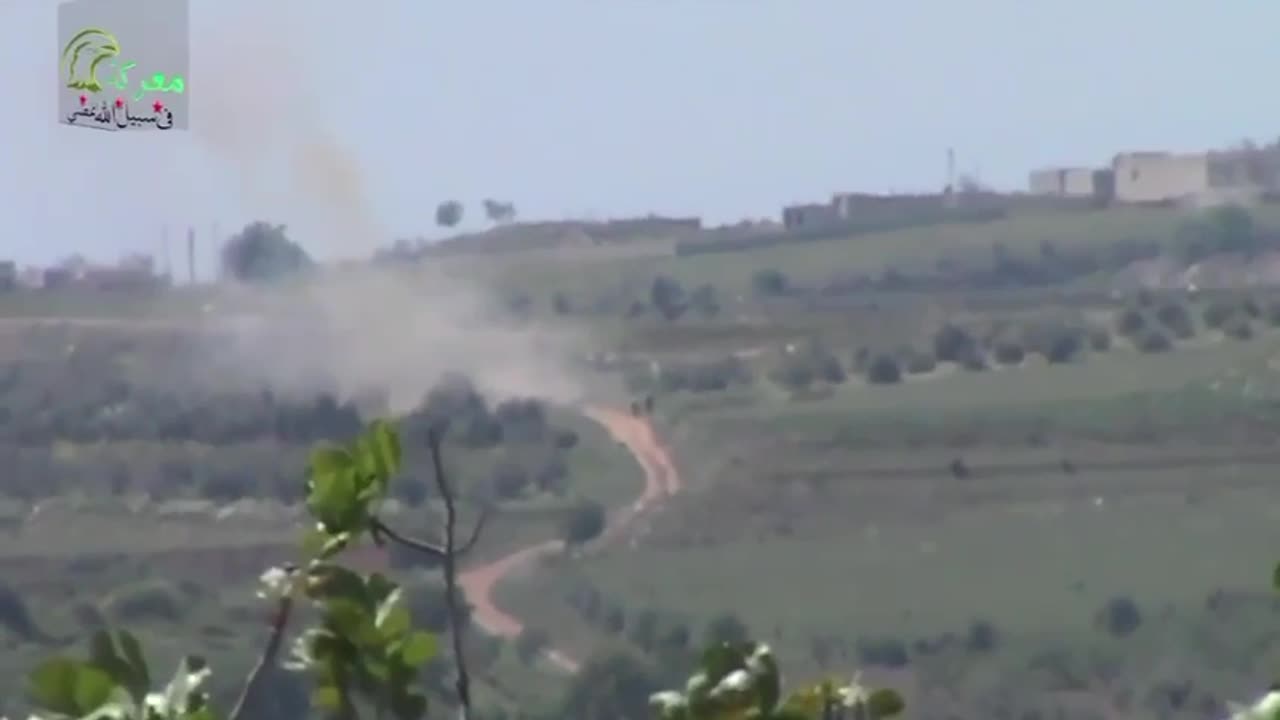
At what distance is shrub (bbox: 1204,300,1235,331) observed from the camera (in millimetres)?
43219

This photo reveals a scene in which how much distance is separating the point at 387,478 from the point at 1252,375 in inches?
1508

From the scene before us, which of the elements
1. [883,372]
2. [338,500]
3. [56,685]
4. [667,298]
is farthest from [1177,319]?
[56,685]

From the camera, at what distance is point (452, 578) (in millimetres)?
2924

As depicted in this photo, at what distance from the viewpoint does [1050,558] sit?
3450 cm

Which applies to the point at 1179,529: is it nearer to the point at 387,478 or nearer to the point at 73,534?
the point at 73,534

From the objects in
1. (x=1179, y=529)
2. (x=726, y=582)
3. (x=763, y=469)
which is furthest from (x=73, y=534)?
(x=1179, y=529)

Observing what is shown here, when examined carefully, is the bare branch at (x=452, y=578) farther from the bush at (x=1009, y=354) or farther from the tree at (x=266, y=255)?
the bush at (x=1009, y=354)

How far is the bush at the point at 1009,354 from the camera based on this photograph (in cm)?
4225

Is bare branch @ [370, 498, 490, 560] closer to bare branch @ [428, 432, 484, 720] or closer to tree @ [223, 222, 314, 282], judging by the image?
bare branch @ [428, 432, 484, 720]

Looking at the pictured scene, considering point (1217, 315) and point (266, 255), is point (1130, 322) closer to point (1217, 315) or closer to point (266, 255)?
point (1217, 315)

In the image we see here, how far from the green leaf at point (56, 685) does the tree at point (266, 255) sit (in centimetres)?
2425

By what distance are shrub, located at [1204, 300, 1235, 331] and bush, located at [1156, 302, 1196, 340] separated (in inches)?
11.2

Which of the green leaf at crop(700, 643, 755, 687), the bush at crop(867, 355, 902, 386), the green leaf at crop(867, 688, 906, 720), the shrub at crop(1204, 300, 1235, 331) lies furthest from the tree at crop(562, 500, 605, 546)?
the green leaf at crop(700, 643, 755, 687)

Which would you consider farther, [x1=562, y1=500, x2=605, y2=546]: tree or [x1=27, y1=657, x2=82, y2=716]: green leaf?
[x1=562, y1=500, x2=605, y2=546]: tree
